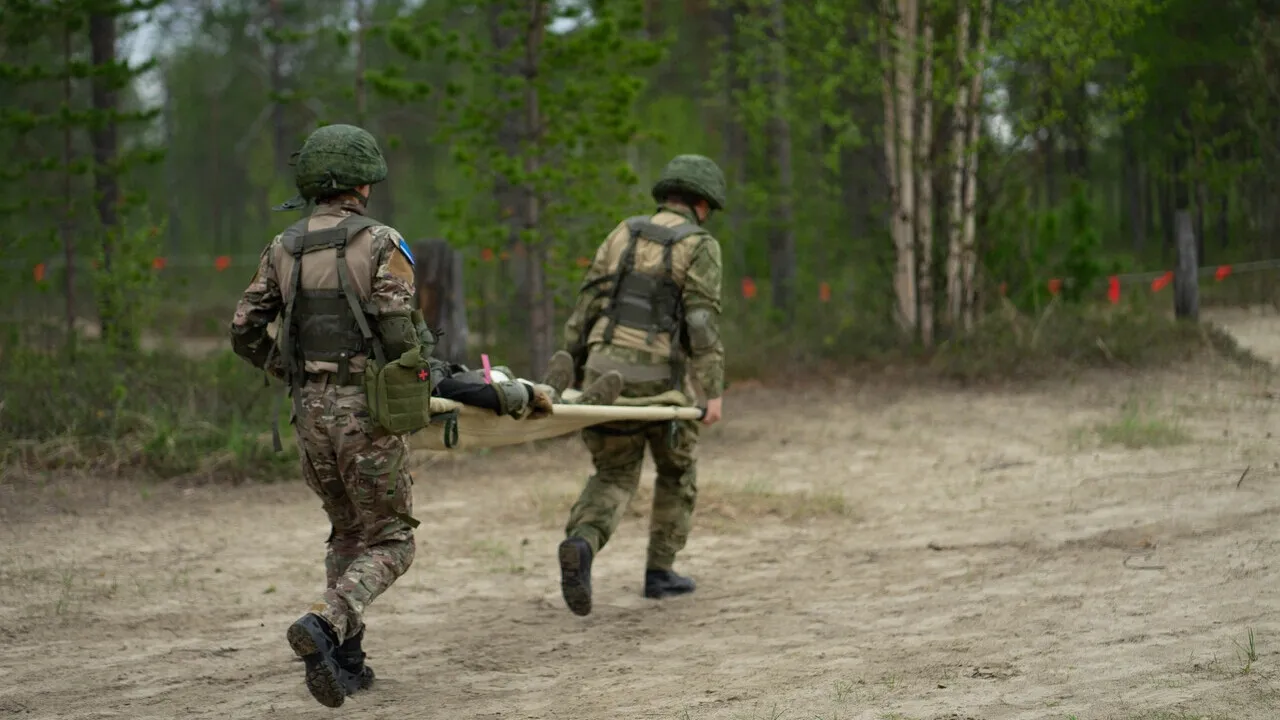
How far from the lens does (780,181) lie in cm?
1591

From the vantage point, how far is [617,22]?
11.0 m

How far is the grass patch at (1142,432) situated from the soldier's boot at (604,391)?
184 inches

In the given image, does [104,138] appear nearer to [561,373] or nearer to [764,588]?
[561,373]

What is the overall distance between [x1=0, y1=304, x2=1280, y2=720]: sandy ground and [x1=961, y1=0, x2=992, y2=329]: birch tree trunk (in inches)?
105

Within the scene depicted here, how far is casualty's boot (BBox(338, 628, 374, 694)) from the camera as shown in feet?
17.6

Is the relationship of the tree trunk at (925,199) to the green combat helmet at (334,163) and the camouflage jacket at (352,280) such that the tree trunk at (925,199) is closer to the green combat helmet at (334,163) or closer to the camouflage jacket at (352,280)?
the green combat helmet at (334,163)

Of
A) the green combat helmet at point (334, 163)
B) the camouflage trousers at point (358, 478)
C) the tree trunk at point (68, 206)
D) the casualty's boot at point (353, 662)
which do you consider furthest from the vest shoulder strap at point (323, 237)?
the tree trunk at point (68, 206)

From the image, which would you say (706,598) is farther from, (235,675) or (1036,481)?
(1036,481)

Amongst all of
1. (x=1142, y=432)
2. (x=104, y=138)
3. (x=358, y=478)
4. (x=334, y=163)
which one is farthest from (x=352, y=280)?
(x=104, y=138)

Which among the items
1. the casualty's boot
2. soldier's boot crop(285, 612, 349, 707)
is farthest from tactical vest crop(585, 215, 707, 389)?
soldier's boot crop(285, 612, 349, 707)

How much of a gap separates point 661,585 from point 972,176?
25.4ft

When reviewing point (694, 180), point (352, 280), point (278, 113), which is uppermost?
point (278, 113)

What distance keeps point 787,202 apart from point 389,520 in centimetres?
1117

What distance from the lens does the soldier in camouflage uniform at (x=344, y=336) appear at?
5.12 meters
